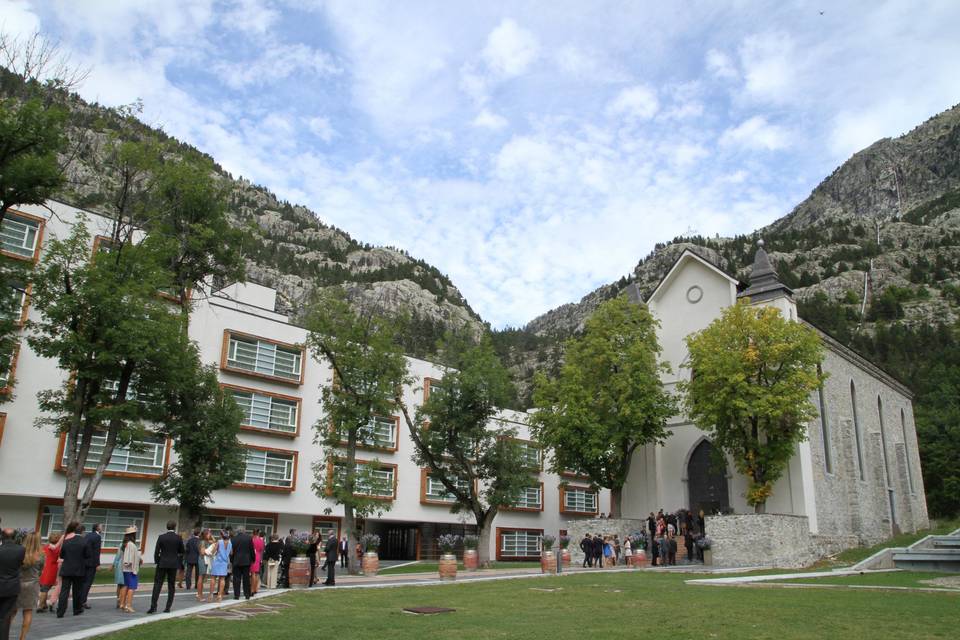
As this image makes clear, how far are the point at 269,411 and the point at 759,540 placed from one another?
25.9 meters

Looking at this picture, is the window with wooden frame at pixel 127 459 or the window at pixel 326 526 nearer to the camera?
the window with wooden frame at pixel 127 459

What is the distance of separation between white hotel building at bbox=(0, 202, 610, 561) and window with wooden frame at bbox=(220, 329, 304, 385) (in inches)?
2.3

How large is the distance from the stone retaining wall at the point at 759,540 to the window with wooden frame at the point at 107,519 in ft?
87.0

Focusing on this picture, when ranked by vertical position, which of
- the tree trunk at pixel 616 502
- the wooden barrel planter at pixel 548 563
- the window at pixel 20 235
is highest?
the window at pixel 20 235

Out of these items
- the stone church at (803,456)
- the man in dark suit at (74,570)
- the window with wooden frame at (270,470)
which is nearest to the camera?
the man in dark suit at (74,570)

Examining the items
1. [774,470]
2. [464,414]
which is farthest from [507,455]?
[774,470]

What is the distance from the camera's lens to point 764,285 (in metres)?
39.3

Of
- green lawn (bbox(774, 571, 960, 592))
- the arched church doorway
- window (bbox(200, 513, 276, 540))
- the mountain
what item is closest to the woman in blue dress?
green lawn (bbox(774, 571, 960, 592))

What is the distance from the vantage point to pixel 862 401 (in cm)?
4362

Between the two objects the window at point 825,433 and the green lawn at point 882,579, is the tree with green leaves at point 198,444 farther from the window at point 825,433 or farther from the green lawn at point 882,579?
the window at point 825,433

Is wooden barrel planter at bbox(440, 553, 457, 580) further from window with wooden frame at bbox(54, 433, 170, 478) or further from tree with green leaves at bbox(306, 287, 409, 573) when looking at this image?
window with wooden frame at bbox(54, 433, 170, 478)

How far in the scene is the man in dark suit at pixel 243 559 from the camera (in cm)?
1758

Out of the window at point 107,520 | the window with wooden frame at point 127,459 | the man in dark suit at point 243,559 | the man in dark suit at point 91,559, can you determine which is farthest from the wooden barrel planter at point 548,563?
the window at point 107,520

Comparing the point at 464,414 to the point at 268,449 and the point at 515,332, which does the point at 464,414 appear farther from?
the point at 515,332
